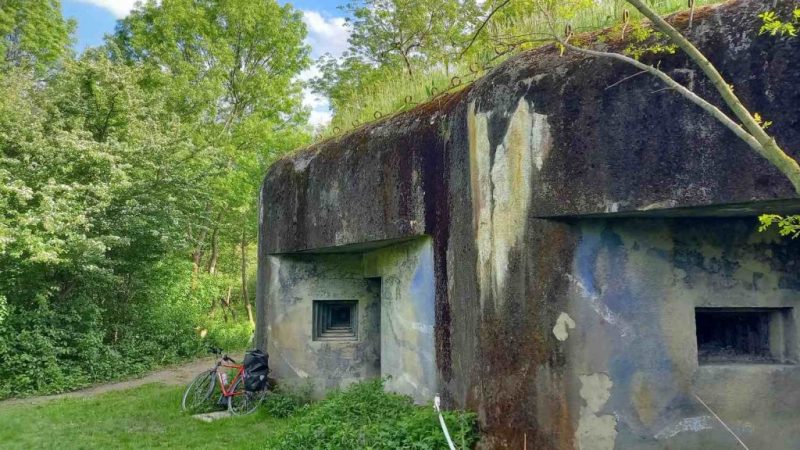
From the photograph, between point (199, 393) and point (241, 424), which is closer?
point (241, 424)

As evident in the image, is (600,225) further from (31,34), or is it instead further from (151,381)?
(31,34)

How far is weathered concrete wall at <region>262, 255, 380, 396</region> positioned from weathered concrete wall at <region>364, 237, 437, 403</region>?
35.2 inches

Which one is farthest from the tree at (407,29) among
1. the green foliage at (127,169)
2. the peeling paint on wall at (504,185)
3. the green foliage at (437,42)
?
the peeling paint on wall at (504,185)

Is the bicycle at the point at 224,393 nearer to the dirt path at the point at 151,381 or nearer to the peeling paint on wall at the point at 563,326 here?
the dirt path at the point at 151,381

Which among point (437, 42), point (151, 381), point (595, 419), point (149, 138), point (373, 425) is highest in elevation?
point (437, 42)

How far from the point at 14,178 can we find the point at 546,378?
1002cm

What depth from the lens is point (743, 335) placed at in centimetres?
416

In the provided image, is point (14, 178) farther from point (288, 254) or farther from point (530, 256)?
point (530, 256)

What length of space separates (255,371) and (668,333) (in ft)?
16.8

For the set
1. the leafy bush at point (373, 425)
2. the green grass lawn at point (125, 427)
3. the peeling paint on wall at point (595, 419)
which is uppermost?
the peeling paint on wall at point (595, 419)

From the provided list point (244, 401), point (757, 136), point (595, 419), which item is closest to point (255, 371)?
point (244, 401)

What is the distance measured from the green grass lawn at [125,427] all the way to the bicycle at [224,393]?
0.23 meters

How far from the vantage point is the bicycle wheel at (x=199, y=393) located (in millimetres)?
7844

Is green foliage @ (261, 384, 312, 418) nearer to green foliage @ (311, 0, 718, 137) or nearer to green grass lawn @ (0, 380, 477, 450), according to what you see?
green grass lawn @ (0, 380, 477, 450)
